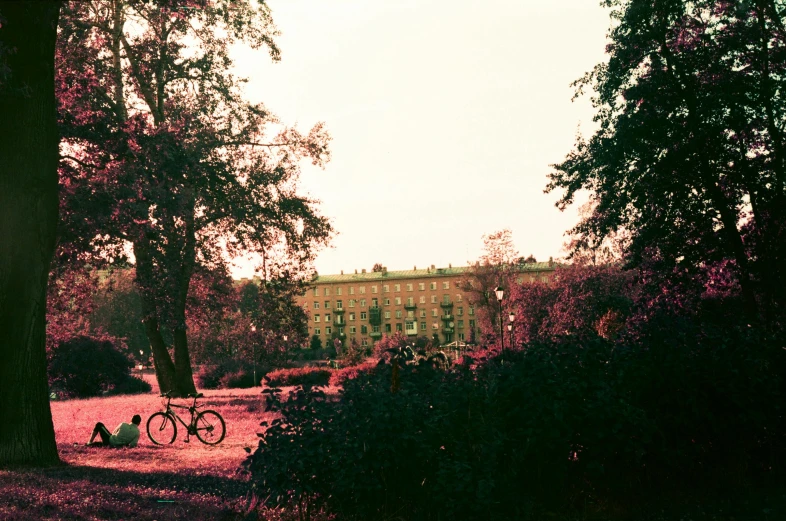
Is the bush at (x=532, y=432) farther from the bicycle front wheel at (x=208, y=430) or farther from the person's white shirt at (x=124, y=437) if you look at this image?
the person's white shirt at (x=124, y=437)

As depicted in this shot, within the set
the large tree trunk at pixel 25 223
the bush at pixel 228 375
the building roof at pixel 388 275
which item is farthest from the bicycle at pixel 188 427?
the building roof at pixel 388 275

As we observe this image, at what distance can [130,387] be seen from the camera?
37.8 metres

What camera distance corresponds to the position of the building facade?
144500 mm

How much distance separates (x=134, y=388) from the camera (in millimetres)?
38000

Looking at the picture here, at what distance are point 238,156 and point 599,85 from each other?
15059 mm

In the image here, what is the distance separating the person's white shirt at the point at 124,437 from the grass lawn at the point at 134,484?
0.72ft

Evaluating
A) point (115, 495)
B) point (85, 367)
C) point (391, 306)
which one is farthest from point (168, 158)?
point (391, 306)

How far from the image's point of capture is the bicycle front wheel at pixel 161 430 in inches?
596

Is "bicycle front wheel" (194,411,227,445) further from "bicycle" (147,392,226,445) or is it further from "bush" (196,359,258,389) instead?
"bush" (196,359,258,389)

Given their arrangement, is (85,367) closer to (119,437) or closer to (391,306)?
(119,437)

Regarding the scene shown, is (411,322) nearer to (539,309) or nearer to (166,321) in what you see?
(539,309)

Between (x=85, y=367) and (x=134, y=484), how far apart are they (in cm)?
2952

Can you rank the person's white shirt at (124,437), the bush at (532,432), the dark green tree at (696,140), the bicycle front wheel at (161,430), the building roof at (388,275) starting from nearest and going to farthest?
1. the bush at (532,432)
2. the person's white shirt at (124,437)
3. the bicycle front wheel at (161,430)
4. the dark green tree at (696,140)
5. the building roof at (388,275)

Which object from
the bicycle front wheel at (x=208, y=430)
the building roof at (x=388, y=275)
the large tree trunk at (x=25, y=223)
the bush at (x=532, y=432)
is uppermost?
the building roof at (x=388, y=275)
